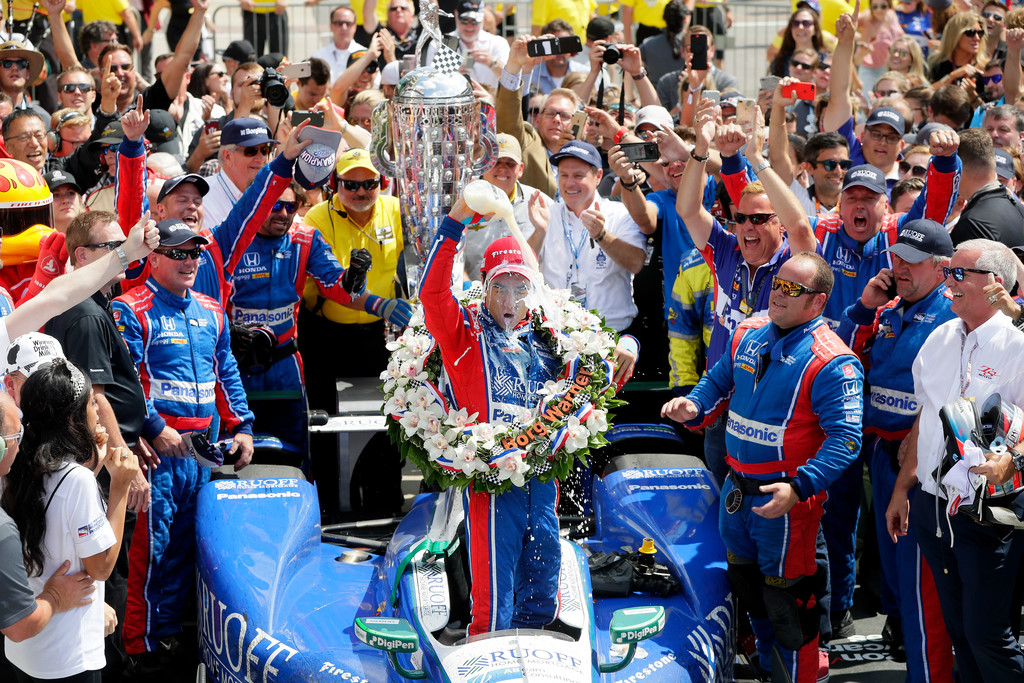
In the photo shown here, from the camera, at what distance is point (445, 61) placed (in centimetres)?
614

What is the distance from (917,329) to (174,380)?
147 inches

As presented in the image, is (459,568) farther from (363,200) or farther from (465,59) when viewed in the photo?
(363,200)

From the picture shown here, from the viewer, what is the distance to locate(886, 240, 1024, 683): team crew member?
16.2 feet

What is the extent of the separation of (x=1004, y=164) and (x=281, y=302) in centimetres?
445

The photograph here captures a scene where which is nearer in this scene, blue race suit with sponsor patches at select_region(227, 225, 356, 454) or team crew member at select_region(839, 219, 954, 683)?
team crew member at select_region(839, 219, 954, 683)

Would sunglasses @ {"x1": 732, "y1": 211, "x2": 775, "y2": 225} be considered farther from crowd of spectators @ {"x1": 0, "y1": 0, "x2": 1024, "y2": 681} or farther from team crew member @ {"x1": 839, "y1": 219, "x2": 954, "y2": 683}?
team crew member @ {"x1": 839, "y1": 219, "x2": 954, "y2": 683}

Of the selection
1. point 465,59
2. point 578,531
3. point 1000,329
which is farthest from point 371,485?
point 1000,329

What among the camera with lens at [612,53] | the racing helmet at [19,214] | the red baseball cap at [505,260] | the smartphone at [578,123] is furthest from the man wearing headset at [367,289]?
the red baseball cap at [505,260]

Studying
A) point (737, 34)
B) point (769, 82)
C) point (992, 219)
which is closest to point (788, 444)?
point (992, 219)

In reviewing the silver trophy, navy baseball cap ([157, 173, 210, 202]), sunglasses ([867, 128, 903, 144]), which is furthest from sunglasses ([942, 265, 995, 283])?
navy baseball cap ([157, 173, 210, 202])

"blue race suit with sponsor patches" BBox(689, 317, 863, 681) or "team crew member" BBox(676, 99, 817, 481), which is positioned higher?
"team crew member" BBox(676, 99, 817, 481)

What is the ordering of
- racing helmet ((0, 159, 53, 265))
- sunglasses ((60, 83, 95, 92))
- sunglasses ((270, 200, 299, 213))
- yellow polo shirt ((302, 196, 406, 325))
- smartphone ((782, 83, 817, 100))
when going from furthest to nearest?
sunglasses ((60, 83, 95, 92)), yellow polo shirt ((302, 196, 406, 325)), smartphone ((782, 83, 817, 100)), sunglasses ((270, 200, 299, 213)), racing helmet ((0, 159, 53, 265))

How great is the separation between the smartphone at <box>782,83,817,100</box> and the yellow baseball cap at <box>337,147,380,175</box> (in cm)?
263

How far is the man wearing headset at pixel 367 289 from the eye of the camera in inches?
299
